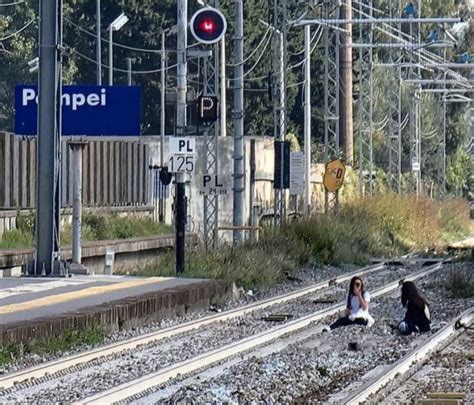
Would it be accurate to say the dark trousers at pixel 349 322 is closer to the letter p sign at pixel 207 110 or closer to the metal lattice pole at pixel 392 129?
the letter p sign at pixel 207 110

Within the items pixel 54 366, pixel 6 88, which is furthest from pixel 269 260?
pixel 6 88

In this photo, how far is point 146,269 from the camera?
94.0 ft

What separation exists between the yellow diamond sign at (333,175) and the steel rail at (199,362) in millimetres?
20144

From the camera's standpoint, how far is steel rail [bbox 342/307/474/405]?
12453 mm

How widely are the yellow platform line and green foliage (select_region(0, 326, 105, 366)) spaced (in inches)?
46.6

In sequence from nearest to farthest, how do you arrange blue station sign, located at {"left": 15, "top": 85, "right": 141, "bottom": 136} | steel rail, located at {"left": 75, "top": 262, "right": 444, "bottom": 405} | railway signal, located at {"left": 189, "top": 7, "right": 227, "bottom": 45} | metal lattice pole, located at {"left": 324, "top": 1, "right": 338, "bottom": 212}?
steel rail, located at {"left": 75, "top": 262, "right": 444, "bottom": 405}, railway signal, located at {"left": 189, "top": 7, "right": 227, "bottom": 45}, blue station sign, located at {"left": 15, "top": 85, "right": 141, "bottom": 136}, metal lattice pole, located at {"left": 324, "top": 1, "right": 338, "bottom": 212}

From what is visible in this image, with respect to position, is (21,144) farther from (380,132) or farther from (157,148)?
(380,132)

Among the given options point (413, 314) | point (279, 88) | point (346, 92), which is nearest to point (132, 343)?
point (413, 314)

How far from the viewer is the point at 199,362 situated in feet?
49.8

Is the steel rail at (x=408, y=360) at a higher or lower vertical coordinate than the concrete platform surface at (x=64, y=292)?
lower

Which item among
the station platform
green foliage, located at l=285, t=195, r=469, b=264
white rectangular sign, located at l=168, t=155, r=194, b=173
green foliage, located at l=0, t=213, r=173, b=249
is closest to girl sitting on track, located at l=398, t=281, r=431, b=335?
the station platform

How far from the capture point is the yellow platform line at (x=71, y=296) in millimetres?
18641

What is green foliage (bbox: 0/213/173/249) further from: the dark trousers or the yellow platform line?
the dark trousers

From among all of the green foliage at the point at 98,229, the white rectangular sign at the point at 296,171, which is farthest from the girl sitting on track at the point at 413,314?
the white rectangular sign at the point at 296,171
